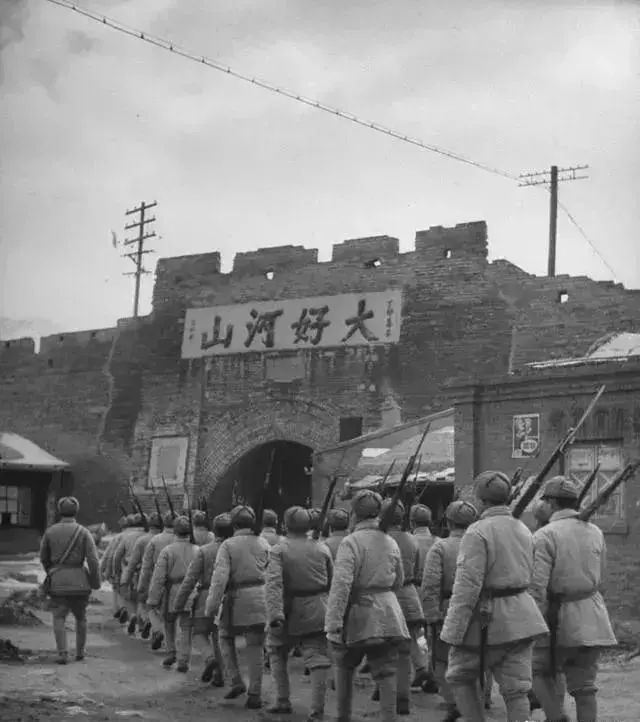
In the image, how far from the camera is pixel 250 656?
30.6ft

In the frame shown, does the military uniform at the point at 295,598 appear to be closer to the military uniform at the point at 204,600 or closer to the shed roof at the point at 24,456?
the military uniform at the point at 204,600

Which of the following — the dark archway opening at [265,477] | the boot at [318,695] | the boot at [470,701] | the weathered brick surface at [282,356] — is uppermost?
the weathered brick surface at [282,356]

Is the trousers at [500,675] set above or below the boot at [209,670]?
above

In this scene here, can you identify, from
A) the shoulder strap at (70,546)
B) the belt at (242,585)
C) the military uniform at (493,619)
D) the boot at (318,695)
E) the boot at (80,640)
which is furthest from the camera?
the boot at (80,640)

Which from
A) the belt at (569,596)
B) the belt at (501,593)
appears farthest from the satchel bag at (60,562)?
A: the belt at (501,593)

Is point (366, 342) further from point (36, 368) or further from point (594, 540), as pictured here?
point (594, 540)

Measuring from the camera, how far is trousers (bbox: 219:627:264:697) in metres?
9.10

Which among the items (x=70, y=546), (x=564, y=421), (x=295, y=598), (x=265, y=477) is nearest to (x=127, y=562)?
Result: (x=70, y=546)

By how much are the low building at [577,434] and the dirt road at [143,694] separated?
2.52 m

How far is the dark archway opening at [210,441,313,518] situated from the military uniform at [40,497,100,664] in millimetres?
15534

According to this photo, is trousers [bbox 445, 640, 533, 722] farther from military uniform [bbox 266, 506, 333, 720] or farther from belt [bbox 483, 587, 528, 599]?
military uniform [bbox 266, 506, 333, 720]

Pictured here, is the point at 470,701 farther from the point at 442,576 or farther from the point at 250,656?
the point at 250,656

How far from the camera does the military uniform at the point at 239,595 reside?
31.1 ft

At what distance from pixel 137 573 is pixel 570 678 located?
29.2ft
